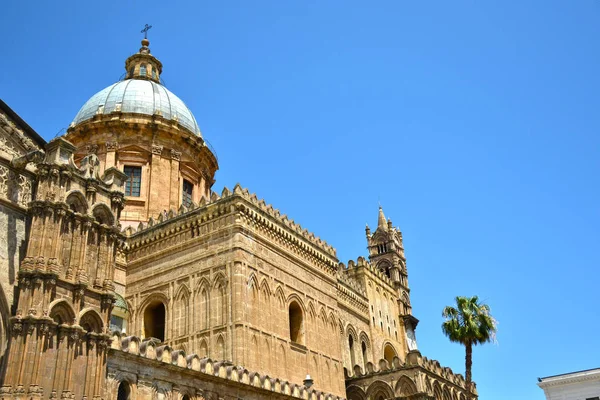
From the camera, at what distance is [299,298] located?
103 ft

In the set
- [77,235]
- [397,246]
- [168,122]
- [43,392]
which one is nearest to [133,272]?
[168,122]

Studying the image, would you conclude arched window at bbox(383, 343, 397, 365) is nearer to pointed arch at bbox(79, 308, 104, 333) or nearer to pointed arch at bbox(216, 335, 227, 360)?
pointed arch at bbox(216, 335, 227, 360)

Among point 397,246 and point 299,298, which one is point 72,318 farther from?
point 397,246

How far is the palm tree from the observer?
111 feet

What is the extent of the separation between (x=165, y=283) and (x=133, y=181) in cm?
945

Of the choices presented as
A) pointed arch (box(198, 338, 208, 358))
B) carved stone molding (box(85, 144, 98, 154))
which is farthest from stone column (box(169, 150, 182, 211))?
pointed arch (box(198, 338, 208, 358))

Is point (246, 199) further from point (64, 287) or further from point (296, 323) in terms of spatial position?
point (64, 287)

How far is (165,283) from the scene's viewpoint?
1177 inches

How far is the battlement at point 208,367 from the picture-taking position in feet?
65.2

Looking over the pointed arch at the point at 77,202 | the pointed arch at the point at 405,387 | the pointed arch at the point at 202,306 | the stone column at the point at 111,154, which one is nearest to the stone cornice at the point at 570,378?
the pointed arch at the point at 405,387

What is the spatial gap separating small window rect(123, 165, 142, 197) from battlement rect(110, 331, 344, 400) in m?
15.6

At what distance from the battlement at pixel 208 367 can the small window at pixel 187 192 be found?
15201 millimetres

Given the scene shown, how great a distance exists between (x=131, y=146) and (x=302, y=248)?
12469mm

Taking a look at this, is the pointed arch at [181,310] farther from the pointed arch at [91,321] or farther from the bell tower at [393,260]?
the bell tower at [393,260]
